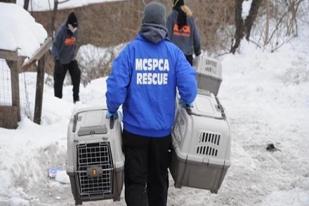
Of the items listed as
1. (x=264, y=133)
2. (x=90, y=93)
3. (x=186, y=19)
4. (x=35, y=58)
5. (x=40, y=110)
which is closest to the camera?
(x=35, y=58)

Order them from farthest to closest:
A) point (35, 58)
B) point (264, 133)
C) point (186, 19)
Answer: point (186, 19) → point (264, 133) → point (35, 58)

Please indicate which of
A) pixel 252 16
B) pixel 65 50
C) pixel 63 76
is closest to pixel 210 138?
pixel 65 50

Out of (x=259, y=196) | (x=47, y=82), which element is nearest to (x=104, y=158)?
(x=259, y=196)

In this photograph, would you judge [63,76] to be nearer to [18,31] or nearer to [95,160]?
[18,31]

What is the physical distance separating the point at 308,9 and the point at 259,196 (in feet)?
32.8

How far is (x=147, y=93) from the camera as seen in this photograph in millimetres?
3920

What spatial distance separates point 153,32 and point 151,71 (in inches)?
11.7

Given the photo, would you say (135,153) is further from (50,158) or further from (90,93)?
(90,93)

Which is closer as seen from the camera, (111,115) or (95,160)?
(95,160)

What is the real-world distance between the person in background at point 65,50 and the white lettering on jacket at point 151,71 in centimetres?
453

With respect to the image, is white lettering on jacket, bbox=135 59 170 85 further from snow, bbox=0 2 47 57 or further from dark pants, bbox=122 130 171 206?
snow, bbox=0 2 47 57

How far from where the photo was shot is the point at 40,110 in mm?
6379

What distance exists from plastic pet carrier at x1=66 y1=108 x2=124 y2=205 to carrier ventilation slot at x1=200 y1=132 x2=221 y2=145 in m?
0.65

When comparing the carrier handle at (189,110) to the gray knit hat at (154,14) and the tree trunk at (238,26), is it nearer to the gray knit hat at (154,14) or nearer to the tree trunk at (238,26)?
the gray knit hat at (154,14)
